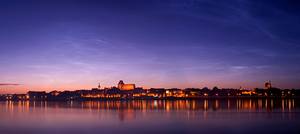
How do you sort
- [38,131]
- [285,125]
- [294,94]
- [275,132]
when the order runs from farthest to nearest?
1. [294,94]
2. [285,125]
3. [38,131]
4. [275,132]

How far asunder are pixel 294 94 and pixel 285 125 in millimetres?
156994

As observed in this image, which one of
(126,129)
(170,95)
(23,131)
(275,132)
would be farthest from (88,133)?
(170,95)

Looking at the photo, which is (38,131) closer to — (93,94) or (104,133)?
(104,133)

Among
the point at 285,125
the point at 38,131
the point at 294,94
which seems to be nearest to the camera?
the point at 38,131

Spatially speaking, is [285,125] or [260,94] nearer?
[285,125]

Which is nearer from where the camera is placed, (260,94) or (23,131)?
(23,131)

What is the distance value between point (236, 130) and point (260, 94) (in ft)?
534

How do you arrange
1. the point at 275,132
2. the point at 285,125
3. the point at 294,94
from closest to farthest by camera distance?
the point at 275,132, the point at 285,125, the point at 294,94

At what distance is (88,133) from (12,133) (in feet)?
20.2

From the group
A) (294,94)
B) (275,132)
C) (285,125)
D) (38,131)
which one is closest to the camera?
(275,132)

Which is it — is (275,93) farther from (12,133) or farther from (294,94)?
(12,133)

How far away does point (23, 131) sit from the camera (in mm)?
31625

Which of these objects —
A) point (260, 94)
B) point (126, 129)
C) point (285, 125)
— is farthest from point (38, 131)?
point (260, 94)

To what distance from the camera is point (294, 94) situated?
179875 millimetres
